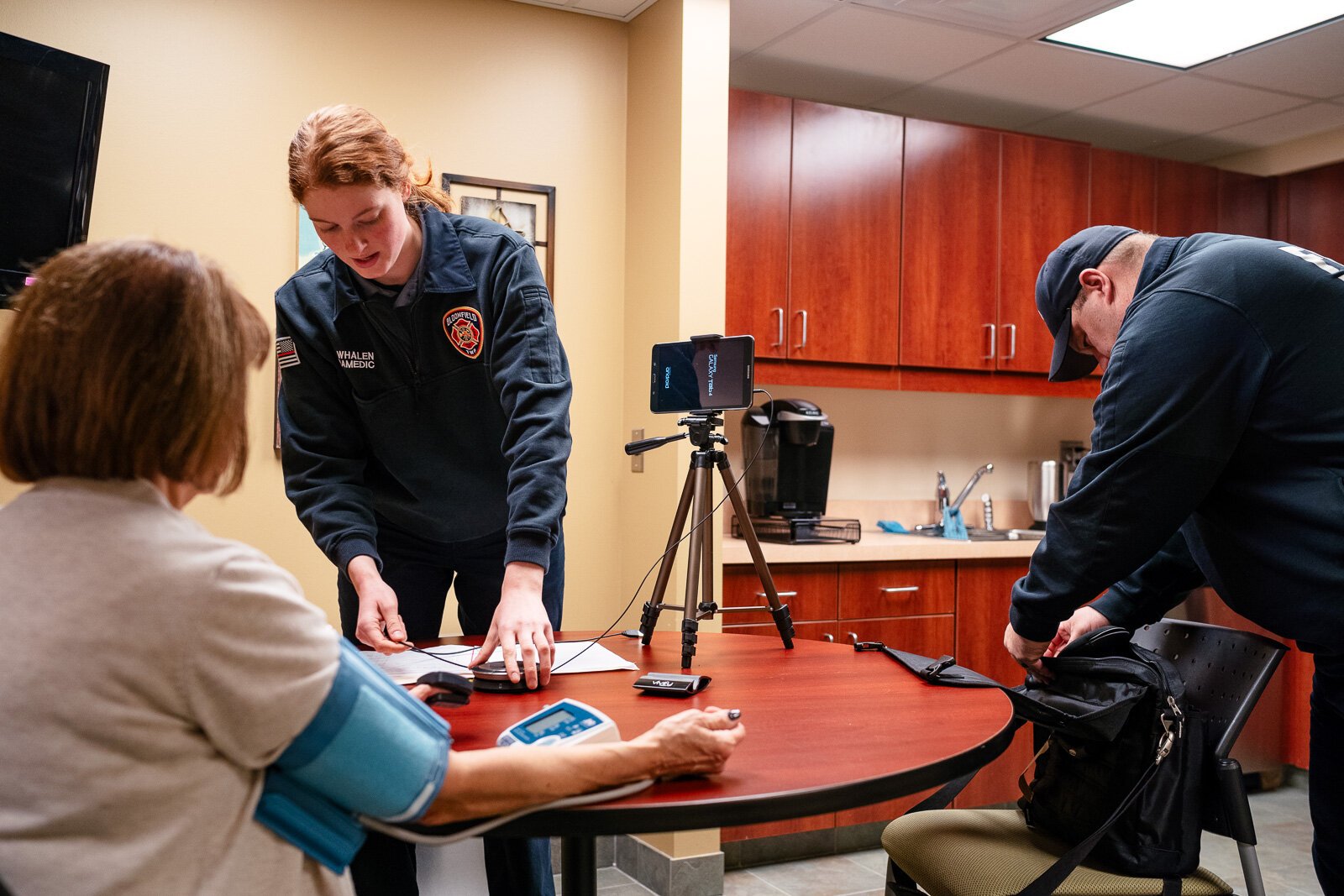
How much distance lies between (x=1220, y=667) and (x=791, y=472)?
177 centimetres

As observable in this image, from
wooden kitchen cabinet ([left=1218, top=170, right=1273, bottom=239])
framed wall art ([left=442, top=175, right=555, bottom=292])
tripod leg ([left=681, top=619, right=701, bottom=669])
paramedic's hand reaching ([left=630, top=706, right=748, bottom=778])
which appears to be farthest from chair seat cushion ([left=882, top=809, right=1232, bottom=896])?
wooden kitchen cabinet ([left=1218, top=170, right=1273, bottom=239])

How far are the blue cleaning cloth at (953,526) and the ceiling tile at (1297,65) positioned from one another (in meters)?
1.82

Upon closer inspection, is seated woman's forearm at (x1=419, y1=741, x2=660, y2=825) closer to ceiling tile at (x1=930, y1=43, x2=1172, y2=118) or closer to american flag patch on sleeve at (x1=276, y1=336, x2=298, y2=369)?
american flag patch on sleeve at (x1=276, y1=336, x2=298, y2=369)

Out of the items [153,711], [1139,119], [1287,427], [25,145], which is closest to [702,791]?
[153,711]

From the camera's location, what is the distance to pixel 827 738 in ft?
4.28

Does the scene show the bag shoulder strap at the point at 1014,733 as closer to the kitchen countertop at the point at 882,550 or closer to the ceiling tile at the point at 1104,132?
the kitchen countertop at the point at 882,550

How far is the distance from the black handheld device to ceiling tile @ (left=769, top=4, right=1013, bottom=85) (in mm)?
1821

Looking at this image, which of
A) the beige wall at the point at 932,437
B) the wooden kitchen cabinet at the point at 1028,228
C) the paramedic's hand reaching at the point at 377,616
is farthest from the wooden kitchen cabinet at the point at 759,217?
the paramedic's hand reaching at the point at 377,616

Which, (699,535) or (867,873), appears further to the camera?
(867,873)

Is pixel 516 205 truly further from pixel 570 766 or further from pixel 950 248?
pixel 570 766

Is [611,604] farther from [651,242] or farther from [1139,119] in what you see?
[1139,119]

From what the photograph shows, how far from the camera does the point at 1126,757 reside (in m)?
1.62

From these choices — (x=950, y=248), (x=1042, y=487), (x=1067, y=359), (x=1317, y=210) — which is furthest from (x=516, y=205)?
(x=1317, y=210)

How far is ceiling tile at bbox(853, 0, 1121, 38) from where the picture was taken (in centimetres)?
325
